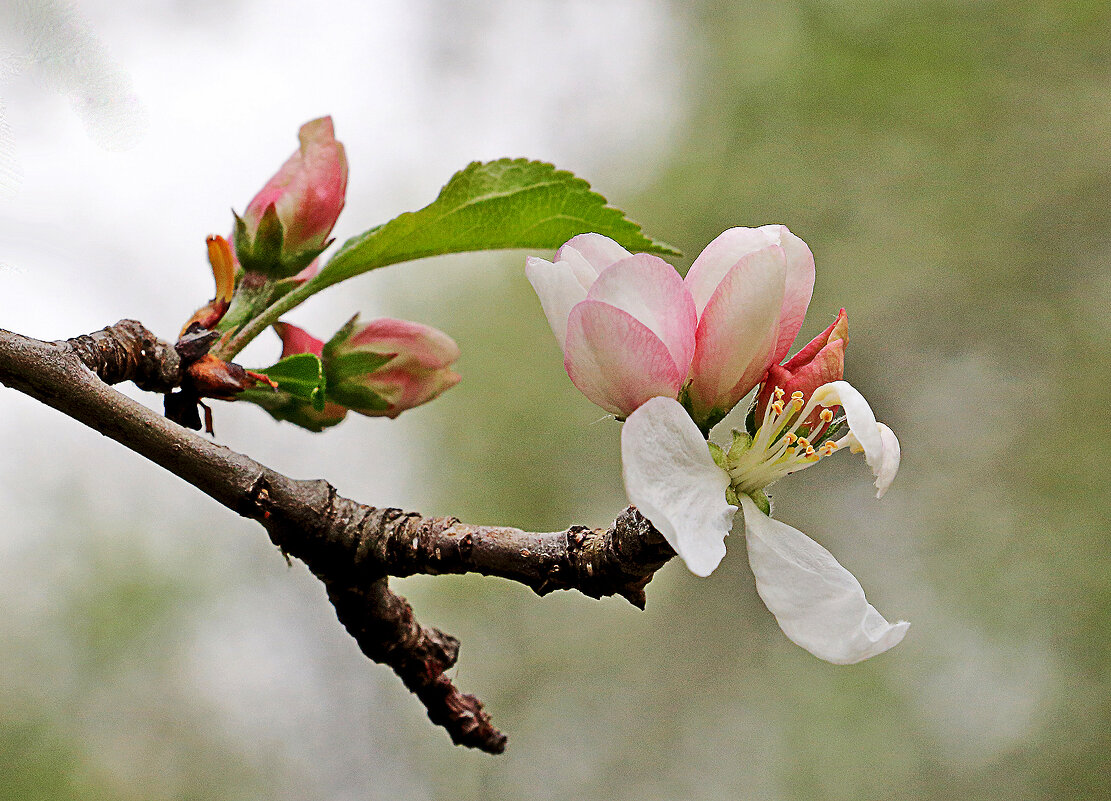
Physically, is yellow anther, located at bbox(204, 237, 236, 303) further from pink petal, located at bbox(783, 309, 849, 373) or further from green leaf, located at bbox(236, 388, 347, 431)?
pink petal, located at bbox(783, 309, 849, 373)

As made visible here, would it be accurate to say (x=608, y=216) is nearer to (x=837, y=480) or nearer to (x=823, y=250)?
(x=837, y=480)

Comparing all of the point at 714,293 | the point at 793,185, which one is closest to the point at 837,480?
the point at 793,185

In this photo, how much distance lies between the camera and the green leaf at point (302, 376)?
1.39ft

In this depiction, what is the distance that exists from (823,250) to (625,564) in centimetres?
187

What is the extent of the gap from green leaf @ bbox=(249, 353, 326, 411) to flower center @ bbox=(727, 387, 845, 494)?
19cm

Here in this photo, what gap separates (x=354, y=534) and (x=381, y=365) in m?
0.13

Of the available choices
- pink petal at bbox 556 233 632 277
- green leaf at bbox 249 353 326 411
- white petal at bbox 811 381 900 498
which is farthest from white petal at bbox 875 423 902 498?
green leaf at bbox 249 353 326 411

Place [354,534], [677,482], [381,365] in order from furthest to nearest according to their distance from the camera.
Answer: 1. [381,365]
2. [354,534]
3. [677,482]

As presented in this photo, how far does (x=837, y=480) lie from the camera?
193 cm

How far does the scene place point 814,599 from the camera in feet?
0.97

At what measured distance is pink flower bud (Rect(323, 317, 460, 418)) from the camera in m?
0.50

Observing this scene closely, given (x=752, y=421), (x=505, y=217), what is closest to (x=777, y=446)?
(x=752, y=421)

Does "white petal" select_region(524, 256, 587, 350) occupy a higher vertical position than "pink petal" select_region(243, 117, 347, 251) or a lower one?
lower

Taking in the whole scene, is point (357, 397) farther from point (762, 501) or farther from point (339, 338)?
point (762, 501)
